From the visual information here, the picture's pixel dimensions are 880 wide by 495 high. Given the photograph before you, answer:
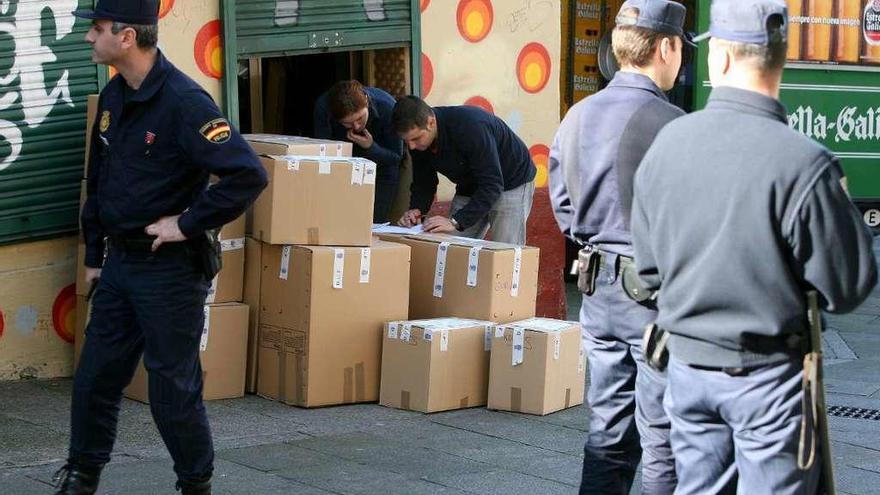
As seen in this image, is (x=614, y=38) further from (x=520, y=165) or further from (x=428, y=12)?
(x=428, y=12)

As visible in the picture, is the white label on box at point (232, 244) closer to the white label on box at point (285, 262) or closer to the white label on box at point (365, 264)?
the white label on box at point (285, 262)

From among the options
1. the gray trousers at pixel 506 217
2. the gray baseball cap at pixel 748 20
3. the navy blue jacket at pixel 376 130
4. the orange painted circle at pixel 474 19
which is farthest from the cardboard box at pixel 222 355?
the gray baseball cap at pixel 748 20

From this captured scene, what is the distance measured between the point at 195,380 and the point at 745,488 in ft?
6.79

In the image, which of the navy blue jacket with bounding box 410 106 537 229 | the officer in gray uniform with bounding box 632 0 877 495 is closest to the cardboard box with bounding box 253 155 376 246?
the navy blue jacket with bounding box 410 106 537 229

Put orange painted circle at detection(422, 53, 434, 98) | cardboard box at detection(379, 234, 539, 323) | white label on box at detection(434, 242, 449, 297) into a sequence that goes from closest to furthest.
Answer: cardboard box at detection(379, 234, 539, 323)
white label on box at detection(434, 242, 449, 297)
orange painted circle at detection(422, 53, 434, 98)

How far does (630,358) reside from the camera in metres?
4.18

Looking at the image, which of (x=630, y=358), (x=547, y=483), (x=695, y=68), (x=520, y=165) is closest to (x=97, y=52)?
(x=630, y=358)

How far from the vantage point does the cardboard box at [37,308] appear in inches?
271

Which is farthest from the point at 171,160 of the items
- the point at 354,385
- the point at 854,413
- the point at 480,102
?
the point at 480,102

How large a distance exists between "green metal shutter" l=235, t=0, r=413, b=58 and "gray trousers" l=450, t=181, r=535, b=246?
112 cm

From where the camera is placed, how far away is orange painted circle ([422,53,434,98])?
8438 millimetres

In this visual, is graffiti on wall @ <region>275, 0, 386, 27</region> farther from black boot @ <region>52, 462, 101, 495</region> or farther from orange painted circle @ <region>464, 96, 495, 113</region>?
black boot @ <region>52, 462, 101, 495</region>

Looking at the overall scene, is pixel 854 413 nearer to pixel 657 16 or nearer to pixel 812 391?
pixel 657 16

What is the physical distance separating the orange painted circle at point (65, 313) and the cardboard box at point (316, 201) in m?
1.11
